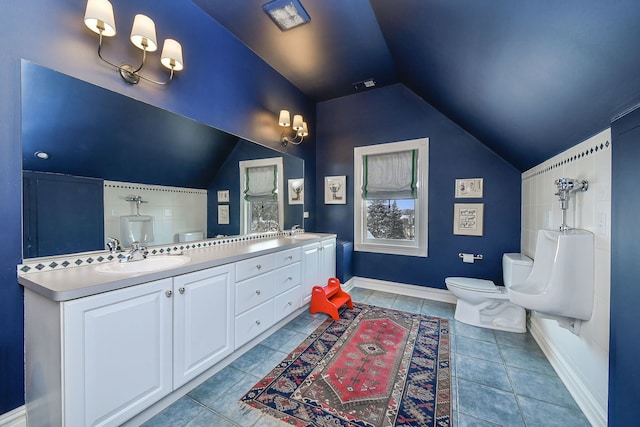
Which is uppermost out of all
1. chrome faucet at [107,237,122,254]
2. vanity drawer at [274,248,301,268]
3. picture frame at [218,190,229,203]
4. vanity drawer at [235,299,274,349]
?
picture frame at [218,190,229,203]

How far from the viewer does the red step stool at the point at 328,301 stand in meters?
2.56

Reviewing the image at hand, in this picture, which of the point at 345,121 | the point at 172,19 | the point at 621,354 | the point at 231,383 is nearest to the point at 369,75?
the point at 345,121

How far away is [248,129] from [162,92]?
89 centimetres

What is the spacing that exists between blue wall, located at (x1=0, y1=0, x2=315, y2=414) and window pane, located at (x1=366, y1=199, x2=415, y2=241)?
6.61ft

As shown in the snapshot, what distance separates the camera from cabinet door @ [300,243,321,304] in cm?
260

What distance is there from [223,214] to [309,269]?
1091mm

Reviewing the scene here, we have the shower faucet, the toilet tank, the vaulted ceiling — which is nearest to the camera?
the vaulted ceiling

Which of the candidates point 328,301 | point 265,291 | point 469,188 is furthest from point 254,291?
point 469,188

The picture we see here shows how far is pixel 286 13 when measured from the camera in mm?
2012

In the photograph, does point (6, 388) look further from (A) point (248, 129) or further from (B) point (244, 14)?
(B) point (244, 14)

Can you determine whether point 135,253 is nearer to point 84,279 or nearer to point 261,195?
point 84,279

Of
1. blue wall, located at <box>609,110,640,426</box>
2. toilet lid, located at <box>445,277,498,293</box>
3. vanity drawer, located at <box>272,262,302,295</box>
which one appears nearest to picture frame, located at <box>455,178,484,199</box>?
toilet lid, located at <box>445,277,498,293</box>

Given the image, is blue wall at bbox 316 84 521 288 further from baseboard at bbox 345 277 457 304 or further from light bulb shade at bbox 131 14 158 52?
light bulb shade at bbox 131 14 158 52

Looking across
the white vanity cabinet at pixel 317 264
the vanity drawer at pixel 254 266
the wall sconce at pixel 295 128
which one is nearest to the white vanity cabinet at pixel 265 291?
the vanity drawer at pixel 254 266
